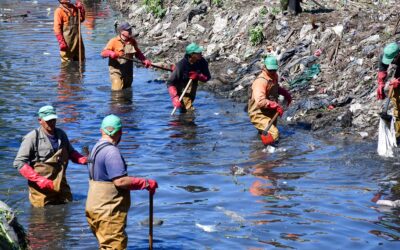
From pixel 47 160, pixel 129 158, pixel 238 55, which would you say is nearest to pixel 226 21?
pixel 238 55

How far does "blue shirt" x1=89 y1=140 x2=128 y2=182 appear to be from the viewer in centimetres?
845

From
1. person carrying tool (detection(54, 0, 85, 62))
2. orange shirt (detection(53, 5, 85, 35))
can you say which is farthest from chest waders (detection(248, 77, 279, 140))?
orange shirt (detection(53, 5, 85, 35))

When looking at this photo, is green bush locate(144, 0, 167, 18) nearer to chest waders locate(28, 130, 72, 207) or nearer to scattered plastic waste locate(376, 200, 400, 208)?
chest waders locate(28, 130, 72, 207)

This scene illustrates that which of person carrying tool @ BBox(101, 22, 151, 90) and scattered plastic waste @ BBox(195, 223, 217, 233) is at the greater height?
person carrying tool @ BBox(101, 22, 151, 90)

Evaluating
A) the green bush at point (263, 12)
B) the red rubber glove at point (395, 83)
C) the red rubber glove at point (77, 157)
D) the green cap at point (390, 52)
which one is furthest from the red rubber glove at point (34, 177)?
the green bush at point (263, 12)

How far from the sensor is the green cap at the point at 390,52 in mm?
13242

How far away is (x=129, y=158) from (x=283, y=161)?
2.60 meters

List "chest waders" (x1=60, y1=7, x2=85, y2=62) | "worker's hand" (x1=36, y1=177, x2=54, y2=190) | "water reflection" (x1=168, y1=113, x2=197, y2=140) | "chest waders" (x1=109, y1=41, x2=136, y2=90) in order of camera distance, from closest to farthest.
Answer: "worker's hand" (x1=36, y1=177, x2=54, y2=190) → "water reflection" (x1=168, y1=113, x2=197, y2=140) → "chest waders" (x1=109, y1=41, x2=136, y2=90) → "chest waders" (x1=60, y1=7, x2=85, y2=62)

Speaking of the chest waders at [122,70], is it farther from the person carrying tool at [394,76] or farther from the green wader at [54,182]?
the green wader at [54,182]

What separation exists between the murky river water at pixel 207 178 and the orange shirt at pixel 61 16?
1837mm

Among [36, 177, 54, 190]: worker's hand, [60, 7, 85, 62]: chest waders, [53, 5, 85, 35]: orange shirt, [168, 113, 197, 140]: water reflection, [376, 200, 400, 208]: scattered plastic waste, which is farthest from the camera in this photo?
[60, 7, 85, 62]: chest waders

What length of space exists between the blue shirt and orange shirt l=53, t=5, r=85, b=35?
44.9 ft

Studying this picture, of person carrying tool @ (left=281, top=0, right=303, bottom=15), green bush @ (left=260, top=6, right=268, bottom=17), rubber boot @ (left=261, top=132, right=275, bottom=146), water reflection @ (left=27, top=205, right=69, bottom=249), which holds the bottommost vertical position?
water reflection @ (left=27, top=205, right=69, bottom=249)

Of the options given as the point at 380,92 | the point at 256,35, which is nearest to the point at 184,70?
the point at 256,35
